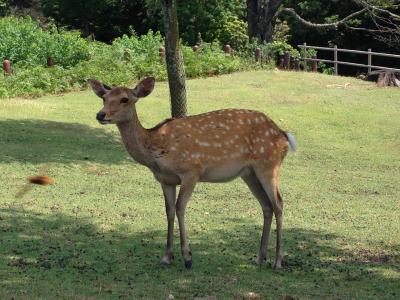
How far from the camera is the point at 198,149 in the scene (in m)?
8.09

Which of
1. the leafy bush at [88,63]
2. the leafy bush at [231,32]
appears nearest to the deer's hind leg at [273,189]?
the leafy bush at [88,63]

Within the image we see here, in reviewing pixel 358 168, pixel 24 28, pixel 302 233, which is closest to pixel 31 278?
pixel 302 233

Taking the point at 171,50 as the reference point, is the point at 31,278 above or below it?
below

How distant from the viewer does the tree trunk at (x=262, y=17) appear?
3294 cm

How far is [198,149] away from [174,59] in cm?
875

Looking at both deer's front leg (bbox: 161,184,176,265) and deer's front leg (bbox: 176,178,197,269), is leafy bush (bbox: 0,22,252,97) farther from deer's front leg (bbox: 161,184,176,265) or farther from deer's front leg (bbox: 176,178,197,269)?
deer's front leg (bbox: 176,178,197,269)

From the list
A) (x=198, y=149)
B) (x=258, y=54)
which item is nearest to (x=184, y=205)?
(x=198, y=149)

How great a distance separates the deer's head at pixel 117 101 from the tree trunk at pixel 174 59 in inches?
326

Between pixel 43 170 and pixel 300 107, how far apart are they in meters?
10.9

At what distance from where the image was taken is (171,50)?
54.2ft

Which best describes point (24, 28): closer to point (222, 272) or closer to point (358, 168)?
point (358, 168)

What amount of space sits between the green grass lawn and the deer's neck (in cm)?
111

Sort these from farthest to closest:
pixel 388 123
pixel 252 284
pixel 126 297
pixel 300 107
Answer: pixel 300 107
pixel 388 123
pixel 252 284
pixel 126 297

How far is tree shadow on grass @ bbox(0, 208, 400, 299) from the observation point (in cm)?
734
